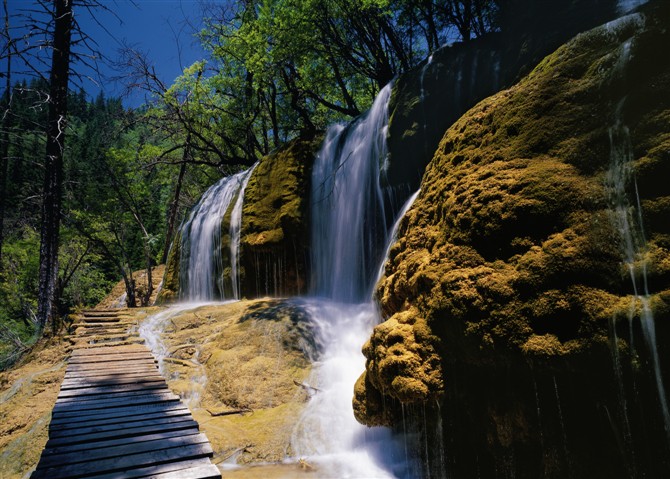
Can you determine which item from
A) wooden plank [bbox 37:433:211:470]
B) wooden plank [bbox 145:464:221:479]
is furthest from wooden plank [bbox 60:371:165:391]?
wooden plank [bbox 145:464:221:479]

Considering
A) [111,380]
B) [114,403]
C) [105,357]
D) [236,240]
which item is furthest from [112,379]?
[236,240]

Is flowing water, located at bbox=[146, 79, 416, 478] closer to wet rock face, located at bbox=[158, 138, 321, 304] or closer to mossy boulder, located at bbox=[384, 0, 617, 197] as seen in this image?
wet rock face, located at bbox=[158, 138, 321, 304]

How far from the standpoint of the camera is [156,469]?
274 centimetres

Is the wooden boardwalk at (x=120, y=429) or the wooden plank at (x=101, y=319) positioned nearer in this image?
the wooden boardwalk at (x=120, y=429)

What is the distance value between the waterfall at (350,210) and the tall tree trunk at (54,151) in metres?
5.72

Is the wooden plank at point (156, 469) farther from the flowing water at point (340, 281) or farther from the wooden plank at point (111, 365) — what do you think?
the wooden plank at point (111, 365)

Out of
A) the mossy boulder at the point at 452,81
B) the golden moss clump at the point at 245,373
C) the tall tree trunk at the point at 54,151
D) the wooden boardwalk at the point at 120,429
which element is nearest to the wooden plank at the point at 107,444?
the wooden boardwalk at the point at 120,429

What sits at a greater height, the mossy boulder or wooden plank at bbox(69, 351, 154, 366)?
the mossy boulder

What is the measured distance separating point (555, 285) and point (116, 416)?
13.2ft

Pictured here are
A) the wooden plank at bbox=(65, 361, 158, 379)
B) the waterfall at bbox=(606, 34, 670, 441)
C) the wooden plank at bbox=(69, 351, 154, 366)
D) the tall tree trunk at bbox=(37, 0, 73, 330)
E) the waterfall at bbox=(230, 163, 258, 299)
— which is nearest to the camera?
the waterfall at bbox=(606, 34, 670, 441)

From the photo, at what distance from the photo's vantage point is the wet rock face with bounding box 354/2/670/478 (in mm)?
2385

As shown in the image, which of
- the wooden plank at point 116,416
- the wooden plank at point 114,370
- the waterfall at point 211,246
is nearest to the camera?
the wooden plank at point 116,416

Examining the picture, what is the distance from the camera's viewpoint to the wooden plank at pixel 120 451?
281cm

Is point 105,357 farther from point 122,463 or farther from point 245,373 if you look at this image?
point 122,463
